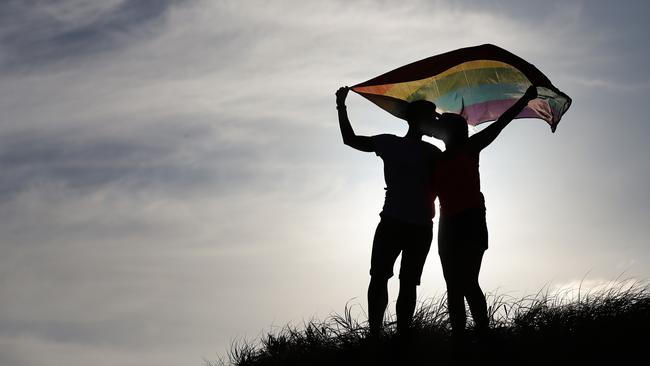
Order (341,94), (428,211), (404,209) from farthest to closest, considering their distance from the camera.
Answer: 1. (341,94)
2. (428,211)
3. (404,209)

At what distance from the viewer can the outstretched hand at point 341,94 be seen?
795 centimetres

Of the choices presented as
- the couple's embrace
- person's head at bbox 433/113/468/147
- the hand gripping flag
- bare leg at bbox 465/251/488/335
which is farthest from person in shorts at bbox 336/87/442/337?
the hand gripping flag

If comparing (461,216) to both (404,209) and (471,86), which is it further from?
(471,86)

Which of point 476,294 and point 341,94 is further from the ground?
point 341,94

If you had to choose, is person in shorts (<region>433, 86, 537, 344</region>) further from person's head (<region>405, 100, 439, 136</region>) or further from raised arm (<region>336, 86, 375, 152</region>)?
raised arm (<region>336, 86, 375, 152</region>)

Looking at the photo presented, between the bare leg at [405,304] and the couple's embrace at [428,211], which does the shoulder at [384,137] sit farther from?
the bare leg at [405,304]

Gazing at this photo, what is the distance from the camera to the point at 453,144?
7680 millimetres

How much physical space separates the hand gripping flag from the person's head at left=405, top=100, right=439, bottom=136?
53.7 inches

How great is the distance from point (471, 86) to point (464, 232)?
263cm

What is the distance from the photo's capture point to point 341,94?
8055mm

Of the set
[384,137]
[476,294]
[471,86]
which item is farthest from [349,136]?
[471,86]

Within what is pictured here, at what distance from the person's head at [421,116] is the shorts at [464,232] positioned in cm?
86

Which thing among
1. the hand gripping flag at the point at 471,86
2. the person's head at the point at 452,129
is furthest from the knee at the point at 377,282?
the hand gripping flag at the point at 471,86

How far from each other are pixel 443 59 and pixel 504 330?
3.08 metres
